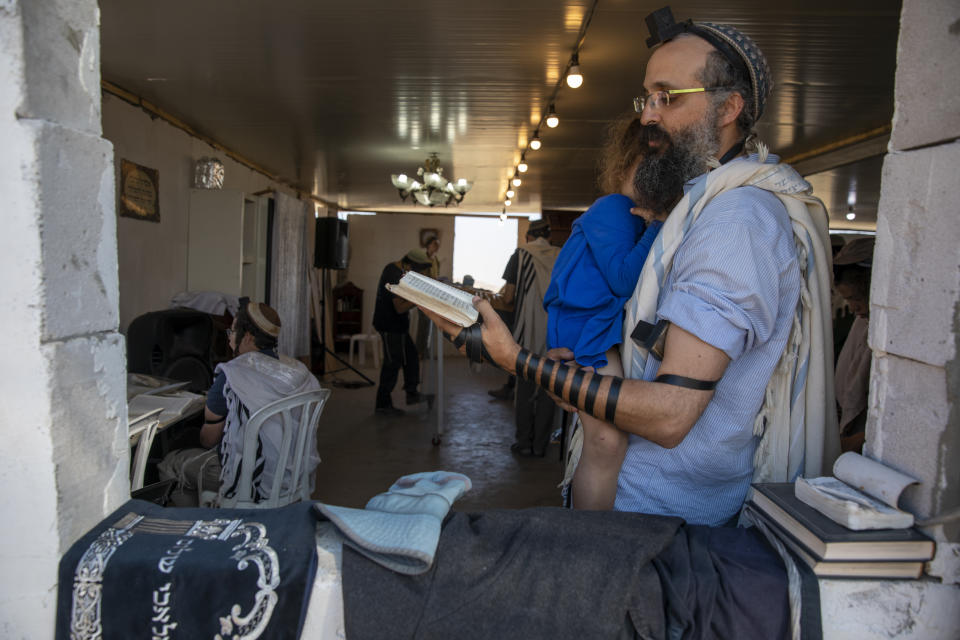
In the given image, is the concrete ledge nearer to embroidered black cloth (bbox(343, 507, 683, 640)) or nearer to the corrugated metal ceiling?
embroidered black cloth (bbox(343, 507, 683, 640))

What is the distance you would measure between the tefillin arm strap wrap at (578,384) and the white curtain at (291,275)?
20.7 feet

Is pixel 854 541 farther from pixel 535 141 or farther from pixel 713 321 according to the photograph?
pixel 535 141

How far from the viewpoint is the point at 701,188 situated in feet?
4.00

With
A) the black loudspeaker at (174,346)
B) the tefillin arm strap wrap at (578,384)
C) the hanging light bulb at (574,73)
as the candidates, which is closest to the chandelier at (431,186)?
the hanging light bulb at (574,73)

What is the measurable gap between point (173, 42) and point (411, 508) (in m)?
4.07

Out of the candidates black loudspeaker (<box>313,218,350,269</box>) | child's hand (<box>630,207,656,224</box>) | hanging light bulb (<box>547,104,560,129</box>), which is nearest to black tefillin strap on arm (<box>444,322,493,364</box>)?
child's hand (<box>630,207,656,224</box>)

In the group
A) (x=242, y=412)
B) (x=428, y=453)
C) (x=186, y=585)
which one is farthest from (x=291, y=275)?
(x=186, y=585)

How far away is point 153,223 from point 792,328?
18.6ft

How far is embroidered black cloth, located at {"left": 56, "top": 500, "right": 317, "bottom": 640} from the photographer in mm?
981

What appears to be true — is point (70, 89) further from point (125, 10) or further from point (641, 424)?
point (125, 10)

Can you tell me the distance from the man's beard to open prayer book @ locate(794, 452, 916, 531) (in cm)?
63

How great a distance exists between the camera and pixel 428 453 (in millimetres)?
4891

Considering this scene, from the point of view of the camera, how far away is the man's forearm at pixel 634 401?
3.53 ft

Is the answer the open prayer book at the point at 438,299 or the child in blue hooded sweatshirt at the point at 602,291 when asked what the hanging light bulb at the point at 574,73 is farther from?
the open prayer book at the point at 438,299
